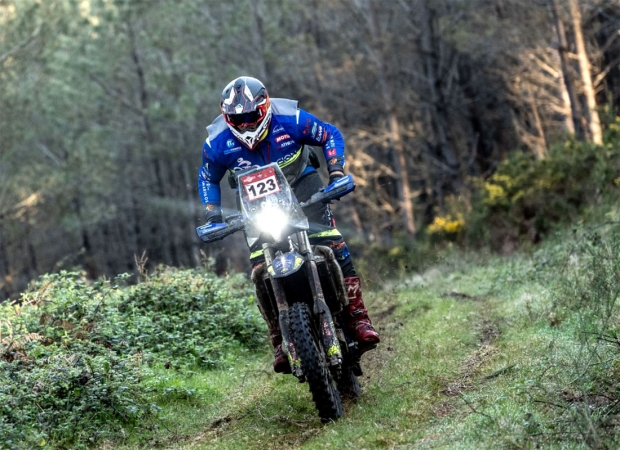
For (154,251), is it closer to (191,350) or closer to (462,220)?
(462,220)

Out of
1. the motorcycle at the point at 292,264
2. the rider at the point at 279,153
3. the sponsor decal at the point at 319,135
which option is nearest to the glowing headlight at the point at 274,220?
the motorcycle at the point at 292,264

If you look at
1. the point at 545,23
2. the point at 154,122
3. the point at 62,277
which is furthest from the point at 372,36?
the point at 62,277

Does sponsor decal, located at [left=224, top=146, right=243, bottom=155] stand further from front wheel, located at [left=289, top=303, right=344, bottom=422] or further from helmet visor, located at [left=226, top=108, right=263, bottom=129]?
front wheel, located at [left=289, top=303, right=344, bottom=422]

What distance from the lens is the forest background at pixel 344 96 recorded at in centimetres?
2462

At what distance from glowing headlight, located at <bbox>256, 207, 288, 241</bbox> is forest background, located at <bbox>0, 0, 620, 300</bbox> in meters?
13.1

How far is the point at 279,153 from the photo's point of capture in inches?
300

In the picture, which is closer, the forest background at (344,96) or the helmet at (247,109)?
the helmet at (247,109)

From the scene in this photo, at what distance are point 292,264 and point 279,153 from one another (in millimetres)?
1255

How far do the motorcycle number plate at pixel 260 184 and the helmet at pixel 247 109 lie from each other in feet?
1.94

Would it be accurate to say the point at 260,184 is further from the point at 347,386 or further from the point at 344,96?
the point at 344,96

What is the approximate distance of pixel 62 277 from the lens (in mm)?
10391

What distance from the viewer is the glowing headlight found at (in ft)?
22.5

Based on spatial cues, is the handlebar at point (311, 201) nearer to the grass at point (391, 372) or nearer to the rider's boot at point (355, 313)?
the rider's boot at point (355, 313)

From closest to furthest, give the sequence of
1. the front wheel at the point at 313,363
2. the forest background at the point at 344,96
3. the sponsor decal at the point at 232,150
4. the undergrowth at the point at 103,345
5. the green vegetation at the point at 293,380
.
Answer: the green vegetation at the point at 293,380, the front wheel at the point at 313,363, the undergrowth at the point at 103,345, the sponsor decal at the point at 232,150, the forest background at the point at 344,96
